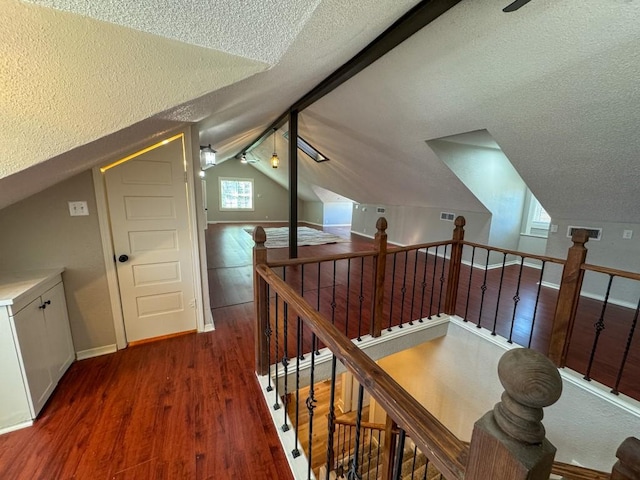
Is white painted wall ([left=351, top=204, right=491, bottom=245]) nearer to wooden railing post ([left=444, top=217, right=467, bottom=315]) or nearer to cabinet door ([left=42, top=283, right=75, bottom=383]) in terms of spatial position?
wooden railing post ([left=444, top=217, right=467, bottom=315])

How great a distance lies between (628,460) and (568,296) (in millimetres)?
1623

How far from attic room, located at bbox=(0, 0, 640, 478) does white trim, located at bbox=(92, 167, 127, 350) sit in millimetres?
11

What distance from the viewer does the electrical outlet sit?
81.6 inches

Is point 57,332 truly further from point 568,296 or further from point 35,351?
point 568,296

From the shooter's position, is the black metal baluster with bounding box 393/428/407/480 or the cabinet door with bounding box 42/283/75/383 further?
the cabinet door with bounding box 42/283/75/383

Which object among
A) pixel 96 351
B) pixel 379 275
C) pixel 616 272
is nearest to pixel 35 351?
pixel 96 351

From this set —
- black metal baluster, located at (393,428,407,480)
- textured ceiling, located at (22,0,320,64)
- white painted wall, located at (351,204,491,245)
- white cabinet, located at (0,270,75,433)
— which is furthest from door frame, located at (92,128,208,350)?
white painted wall, located at (351,204,491,245)

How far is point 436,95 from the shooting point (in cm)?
256

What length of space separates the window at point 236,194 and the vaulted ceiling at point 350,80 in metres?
8.06

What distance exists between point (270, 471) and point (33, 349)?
5.54 feet

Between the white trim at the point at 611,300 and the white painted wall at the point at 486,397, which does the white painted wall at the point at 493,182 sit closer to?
the white trim at the point at 611,300

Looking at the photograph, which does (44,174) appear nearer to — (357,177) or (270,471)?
(270,471)

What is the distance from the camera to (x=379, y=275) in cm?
246

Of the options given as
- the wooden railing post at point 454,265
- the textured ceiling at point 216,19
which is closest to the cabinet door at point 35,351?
the textured ceiling at point 216,19
